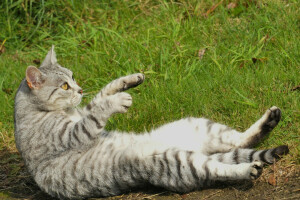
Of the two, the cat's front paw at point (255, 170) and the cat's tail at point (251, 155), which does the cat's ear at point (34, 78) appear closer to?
the cat's tail at point (251, 155)

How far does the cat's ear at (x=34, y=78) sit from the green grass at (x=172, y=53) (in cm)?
60

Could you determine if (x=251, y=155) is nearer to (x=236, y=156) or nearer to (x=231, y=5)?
(x=236, y=156)

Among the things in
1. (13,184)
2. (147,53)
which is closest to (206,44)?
(147,53)

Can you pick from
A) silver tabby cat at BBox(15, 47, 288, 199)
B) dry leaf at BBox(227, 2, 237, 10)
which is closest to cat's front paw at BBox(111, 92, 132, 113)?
silver tabby cat at BBox(15, 47, 288, 199)

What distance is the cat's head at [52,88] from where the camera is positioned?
146 inches

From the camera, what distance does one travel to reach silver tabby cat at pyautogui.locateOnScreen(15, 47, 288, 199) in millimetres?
3174

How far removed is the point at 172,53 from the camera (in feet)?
15.7

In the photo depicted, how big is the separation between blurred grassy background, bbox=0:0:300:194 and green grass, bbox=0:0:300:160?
0.01 m

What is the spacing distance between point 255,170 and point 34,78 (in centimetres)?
199

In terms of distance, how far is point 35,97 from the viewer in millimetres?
3723

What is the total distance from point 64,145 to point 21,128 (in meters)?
0.47

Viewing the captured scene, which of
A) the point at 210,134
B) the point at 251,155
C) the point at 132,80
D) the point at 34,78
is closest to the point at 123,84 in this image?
the point at 132,80

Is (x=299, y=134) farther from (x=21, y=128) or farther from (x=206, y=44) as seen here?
(x=21, y=128)

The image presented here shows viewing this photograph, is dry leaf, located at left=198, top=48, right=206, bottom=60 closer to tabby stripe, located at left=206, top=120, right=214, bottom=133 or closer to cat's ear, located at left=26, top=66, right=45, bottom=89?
tabby stripe, located at left=206, top=120, right=214, bottom=133
